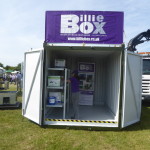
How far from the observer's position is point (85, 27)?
5508 millimetres

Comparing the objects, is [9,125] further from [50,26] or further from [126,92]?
[126,92]

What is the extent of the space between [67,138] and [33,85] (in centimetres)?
231

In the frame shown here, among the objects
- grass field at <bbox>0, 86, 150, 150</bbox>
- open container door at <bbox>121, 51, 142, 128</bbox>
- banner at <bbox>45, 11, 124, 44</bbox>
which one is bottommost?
grass field at <bbox>0, 86, 150, 150</bbox>

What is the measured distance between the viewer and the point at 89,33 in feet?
18.0

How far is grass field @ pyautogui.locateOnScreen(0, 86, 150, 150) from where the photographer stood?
4.31m

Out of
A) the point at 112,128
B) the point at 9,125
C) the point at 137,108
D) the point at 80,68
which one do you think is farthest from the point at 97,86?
the point at 9,125

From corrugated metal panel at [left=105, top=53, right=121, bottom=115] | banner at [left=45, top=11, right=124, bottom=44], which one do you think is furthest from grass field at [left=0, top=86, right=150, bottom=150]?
banner at [left=45, top=11, right=124, bottom=44]

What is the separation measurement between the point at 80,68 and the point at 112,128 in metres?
4.57

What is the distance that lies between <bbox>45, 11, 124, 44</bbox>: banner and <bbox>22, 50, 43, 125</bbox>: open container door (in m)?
0.88

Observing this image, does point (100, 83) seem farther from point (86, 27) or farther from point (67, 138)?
point (67, 138)

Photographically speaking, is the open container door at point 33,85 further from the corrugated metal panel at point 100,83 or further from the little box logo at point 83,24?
the corrugated metal panel at point 100,83

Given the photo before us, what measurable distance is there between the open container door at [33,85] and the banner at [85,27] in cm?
88

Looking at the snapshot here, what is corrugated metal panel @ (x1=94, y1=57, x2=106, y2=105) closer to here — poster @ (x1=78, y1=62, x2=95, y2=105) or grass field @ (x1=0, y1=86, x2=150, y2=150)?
poster @ (x1=78, y1=62, x2=95, y2=105)

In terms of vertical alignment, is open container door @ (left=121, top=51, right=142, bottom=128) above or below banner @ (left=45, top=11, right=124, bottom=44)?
below
